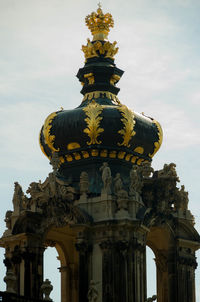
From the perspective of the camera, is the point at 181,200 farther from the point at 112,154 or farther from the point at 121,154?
the point at 112,154

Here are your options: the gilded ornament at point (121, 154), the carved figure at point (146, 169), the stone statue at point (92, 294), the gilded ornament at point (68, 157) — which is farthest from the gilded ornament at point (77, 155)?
the stone statue at point (92, 294)

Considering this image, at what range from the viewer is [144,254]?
208ft

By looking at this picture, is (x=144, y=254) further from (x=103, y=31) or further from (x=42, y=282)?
(x=103, y=31)

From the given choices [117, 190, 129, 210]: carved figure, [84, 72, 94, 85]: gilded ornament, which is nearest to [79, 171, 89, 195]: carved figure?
[117, 190, 129, 210]: carved figure

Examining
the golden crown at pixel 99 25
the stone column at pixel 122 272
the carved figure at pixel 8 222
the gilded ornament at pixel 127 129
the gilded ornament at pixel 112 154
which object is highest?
the golden crown at pixel 99 25

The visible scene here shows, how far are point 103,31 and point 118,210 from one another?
35.3ft

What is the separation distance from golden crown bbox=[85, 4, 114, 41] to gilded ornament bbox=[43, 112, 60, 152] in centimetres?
512

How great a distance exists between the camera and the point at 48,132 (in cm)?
6625

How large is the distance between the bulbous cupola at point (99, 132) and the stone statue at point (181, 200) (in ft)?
7.41

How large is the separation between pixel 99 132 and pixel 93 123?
53 cm

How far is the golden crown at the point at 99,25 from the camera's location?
69.0 meters

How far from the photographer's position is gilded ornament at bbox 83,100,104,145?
213 feet

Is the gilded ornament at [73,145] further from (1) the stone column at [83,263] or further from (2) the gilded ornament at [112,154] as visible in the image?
(1) the stone column at [83,263]

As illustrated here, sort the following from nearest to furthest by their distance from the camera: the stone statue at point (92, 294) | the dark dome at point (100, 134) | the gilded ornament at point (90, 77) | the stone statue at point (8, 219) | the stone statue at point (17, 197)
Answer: the stone statue at point (92, 294)
the stone statue at point (17, 197)
the stone statue at point (8, 219)
the dark dome at point (100, 134)
the gilded ornament at point (90, 77)
